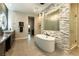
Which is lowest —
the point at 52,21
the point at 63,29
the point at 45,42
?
the point at 45,42

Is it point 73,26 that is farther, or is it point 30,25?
point 30,25

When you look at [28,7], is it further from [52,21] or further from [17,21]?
[52,21]

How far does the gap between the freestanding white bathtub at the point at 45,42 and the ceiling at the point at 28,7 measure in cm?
41

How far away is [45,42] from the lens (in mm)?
1740

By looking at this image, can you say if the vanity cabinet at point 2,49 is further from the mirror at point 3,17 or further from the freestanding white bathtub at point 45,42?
the freestanding white bathtub at point 45,42

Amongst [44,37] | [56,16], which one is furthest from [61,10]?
[44,37]

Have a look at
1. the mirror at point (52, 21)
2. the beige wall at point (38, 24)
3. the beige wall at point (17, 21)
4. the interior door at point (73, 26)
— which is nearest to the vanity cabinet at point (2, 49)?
the beige wall at point (17, 21)

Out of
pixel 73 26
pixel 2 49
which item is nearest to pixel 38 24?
pixel 73 26

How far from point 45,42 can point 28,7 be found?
635 millimetres

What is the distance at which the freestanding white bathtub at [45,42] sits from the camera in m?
1.71

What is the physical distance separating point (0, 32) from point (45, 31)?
75 cm

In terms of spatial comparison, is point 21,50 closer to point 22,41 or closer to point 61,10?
point 22,41

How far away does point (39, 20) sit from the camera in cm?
182

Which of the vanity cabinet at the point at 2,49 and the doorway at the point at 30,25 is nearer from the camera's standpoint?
the vanity cabinet at the point at 2,49
